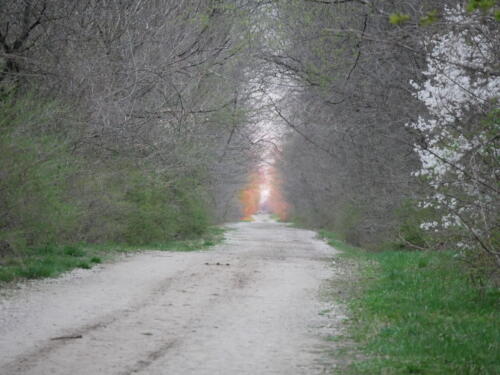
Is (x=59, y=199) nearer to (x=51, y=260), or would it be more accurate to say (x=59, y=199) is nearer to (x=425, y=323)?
(x=51, y=260)

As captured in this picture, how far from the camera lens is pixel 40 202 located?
12.6 m

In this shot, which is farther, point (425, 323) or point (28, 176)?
point (28, 176)

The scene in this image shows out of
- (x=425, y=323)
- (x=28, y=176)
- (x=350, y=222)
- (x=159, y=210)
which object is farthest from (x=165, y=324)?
(x=350, y=222)

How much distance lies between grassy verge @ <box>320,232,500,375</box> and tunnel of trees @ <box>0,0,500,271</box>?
866mm

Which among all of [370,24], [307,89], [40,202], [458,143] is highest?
[370,24]

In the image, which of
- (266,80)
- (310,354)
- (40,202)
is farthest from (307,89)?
(310,354)

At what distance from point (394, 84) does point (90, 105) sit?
7.70 m

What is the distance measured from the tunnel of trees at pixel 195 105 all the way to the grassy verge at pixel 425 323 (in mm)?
866

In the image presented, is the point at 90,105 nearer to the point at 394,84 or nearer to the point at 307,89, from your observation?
the point at 307,89

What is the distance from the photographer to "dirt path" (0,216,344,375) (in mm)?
6910

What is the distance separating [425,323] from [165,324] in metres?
3.40

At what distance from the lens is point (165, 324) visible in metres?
8.89

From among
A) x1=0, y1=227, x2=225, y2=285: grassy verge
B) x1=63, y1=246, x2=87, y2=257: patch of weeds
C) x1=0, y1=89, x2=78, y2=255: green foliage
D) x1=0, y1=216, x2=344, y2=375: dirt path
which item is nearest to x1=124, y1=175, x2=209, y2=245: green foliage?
x1=0, y1=227, x2=225, y2=285: grassy verge

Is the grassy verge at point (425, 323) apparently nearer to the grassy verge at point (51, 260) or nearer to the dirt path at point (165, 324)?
the dirt path at point (165, 324)
